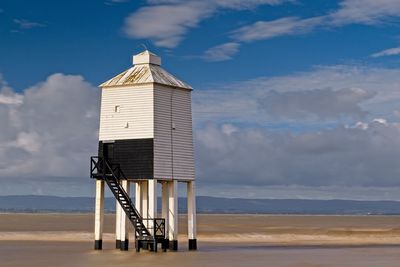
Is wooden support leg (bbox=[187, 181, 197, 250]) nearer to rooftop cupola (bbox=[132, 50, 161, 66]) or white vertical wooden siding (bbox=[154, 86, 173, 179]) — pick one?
white vertical wooden siding (bbox=[154, 86, 173, 179])

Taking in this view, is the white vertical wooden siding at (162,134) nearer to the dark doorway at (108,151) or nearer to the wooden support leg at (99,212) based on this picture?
the dark doorway at (108,151)

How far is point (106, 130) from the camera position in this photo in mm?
42062

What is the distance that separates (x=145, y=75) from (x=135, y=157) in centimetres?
421

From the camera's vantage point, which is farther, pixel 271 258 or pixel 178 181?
pixel 178 181

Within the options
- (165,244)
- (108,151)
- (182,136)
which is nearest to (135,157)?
(108,151)

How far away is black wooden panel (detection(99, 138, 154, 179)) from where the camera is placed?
4044 cm

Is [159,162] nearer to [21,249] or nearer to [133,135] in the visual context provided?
[133,135]

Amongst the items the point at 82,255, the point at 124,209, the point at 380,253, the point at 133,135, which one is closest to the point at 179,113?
the point at 133,135

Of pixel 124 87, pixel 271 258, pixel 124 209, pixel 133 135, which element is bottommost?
pixel 271 258

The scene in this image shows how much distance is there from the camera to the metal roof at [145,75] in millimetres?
41422

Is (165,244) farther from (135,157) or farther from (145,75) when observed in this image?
(145,75)

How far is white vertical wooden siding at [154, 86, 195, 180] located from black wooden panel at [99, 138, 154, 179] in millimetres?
349

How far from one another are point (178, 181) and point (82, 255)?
6.42m

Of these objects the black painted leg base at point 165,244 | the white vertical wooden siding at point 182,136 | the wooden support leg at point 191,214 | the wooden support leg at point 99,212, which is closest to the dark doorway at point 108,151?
the wooden support leg at point 99,212
